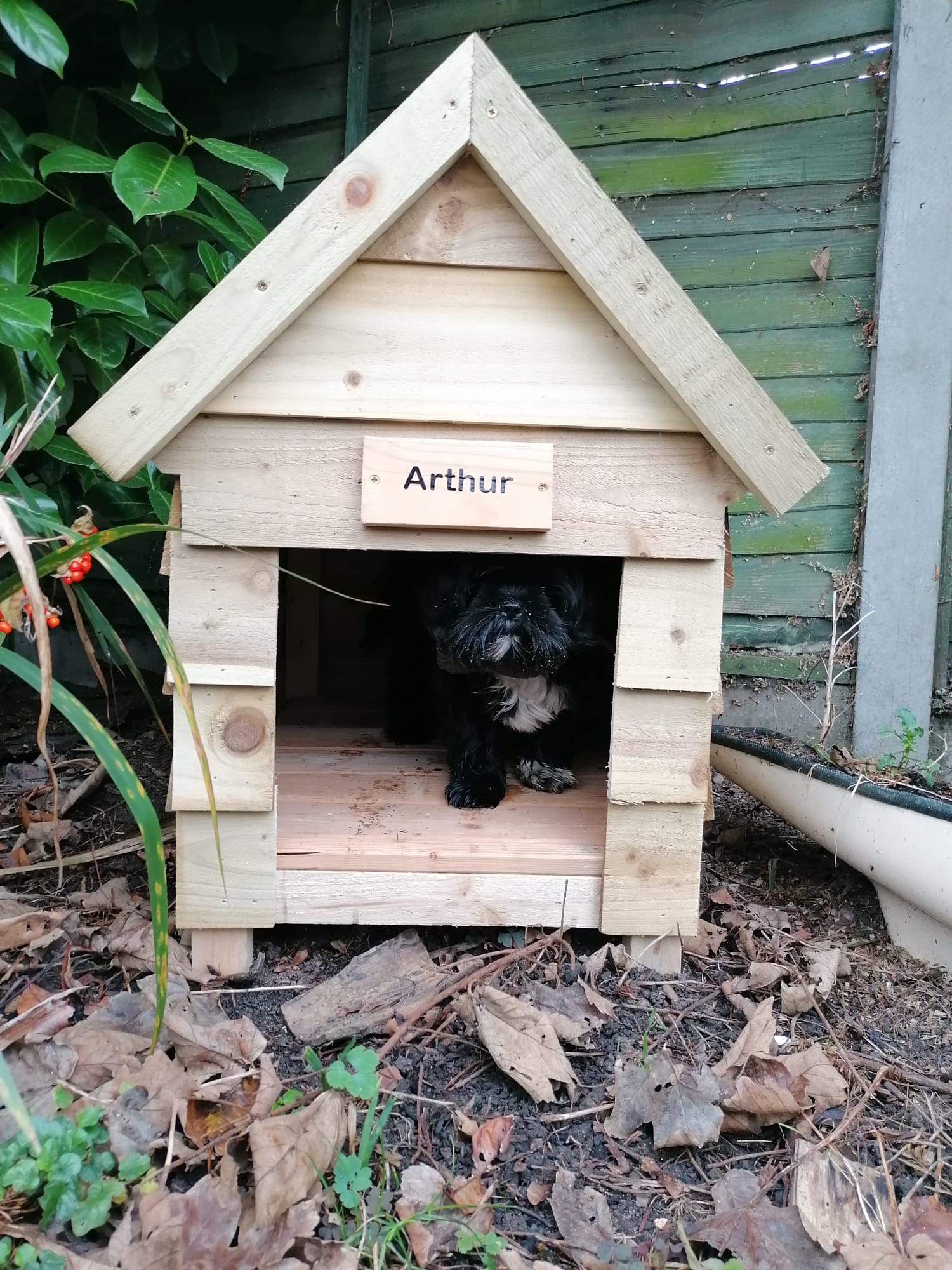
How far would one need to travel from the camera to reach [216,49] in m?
2.70

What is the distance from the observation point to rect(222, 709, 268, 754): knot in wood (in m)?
1.53

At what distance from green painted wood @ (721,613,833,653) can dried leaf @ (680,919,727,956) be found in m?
1.17

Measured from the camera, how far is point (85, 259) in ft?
8.09

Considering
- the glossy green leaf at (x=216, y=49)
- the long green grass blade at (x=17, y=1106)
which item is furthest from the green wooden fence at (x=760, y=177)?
the long green grass blade at (x=17, y=1106)

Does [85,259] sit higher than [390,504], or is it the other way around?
[85,259]

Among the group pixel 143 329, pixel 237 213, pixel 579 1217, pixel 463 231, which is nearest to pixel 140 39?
pixel 237 213

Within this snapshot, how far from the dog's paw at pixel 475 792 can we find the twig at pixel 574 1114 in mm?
691

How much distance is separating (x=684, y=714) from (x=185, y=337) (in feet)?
3.43

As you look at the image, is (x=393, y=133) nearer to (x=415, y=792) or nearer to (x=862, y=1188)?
(x=415, y=792)

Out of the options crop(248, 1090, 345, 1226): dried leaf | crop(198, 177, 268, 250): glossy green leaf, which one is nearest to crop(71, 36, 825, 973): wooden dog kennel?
crop(248, 1090, 345, 1226): dried leaf

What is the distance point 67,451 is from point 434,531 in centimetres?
122

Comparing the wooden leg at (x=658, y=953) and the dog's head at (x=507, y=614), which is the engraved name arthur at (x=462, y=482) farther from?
the wooden leg at (x=658, y=953)

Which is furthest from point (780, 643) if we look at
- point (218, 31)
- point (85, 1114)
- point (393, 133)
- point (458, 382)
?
point (218, 31)

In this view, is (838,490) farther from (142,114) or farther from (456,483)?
(142,114)
